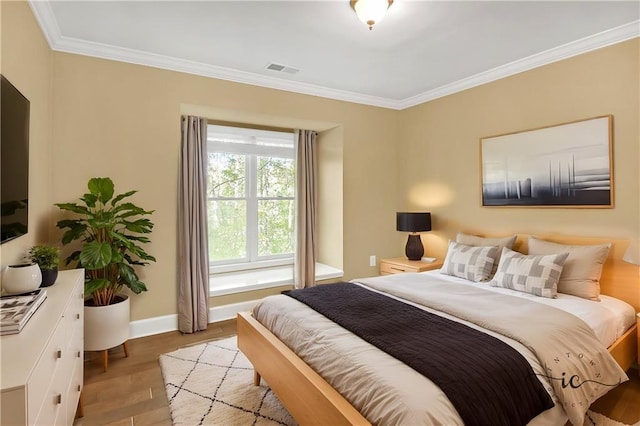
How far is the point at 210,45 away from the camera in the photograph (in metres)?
2.99

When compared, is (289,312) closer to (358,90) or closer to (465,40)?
(465,40)

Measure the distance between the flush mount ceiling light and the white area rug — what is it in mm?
2604

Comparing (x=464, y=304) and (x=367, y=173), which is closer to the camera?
(x=464, y=304)

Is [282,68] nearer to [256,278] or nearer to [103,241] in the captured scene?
[103,241]

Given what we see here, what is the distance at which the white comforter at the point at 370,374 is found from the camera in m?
1.32

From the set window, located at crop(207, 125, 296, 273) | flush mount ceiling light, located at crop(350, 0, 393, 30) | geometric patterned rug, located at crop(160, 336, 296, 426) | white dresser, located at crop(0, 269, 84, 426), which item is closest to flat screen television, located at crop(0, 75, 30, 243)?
white dresser, located at crop(0, 269, 84, 426)

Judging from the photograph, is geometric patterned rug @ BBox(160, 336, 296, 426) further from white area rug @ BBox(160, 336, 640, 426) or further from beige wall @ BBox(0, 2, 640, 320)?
beige wall @ BBox(0, 2, 640, 320)

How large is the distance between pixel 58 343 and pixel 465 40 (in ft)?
11.0

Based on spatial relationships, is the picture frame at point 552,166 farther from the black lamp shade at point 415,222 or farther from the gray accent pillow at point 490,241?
the black lamp shade at point 415,222

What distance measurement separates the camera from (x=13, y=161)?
1852 millimetres

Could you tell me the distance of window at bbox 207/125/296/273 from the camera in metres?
4.38

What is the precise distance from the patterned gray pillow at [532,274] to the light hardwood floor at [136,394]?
75 cm

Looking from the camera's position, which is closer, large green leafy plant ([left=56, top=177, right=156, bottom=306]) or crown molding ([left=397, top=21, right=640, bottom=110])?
large green leafy plant ([left=56, top=177, right=156, bottom=306])

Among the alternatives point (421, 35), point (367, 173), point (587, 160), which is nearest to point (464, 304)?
point (587, 160)
